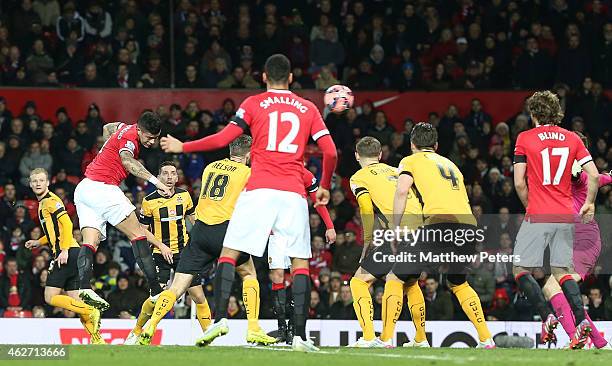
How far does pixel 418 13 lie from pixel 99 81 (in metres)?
6.86

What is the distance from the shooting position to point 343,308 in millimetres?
19781

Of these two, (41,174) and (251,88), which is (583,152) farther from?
(251,88)

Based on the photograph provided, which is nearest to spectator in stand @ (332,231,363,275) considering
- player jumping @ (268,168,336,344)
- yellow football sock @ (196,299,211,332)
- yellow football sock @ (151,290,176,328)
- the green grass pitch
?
player jumping @ (268,168,336,344)

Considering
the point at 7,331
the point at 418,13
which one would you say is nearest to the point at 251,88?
the point at 418,13

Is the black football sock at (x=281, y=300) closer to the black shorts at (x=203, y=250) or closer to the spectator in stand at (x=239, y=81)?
the black shorts at (x=203, y=250)

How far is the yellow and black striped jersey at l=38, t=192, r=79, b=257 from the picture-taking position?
15.2 m

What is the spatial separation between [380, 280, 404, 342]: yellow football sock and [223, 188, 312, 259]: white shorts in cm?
258

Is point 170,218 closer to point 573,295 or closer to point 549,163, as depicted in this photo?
point 549,163

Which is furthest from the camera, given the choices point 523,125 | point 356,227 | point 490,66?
point 490,66

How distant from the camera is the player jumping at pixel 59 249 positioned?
15.2m

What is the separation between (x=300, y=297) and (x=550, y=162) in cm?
310

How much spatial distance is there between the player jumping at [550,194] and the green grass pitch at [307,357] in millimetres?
805

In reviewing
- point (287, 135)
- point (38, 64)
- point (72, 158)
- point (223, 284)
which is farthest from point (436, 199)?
point (38, 64)

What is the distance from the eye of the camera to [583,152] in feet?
41.8
